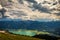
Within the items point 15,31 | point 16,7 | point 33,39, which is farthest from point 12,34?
point 16,7

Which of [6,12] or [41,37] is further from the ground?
[6,12]

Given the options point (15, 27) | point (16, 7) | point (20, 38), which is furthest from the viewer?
point (16, 7)

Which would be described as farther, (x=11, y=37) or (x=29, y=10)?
(x=29, y=10)

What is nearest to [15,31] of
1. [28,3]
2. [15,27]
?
[15,27]

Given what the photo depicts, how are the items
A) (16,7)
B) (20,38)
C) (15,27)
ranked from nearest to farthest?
(20,38), (15,27), (16,7)

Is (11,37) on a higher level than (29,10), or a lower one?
lower

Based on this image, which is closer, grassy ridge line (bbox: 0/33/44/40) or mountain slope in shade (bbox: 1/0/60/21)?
grassy ridge line (bbox: 0/33/44/40)

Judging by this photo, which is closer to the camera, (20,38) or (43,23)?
(20,38)

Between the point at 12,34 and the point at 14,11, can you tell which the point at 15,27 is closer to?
the point at 12,34

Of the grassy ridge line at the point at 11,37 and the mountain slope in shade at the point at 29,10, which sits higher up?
the mountain slope in shade at the point at 29,10

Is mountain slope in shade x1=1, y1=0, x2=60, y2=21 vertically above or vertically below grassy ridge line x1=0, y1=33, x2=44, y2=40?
above

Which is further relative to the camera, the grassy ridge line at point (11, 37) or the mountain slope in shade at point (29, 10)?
the mountain slope in shade at point (29, 10)
